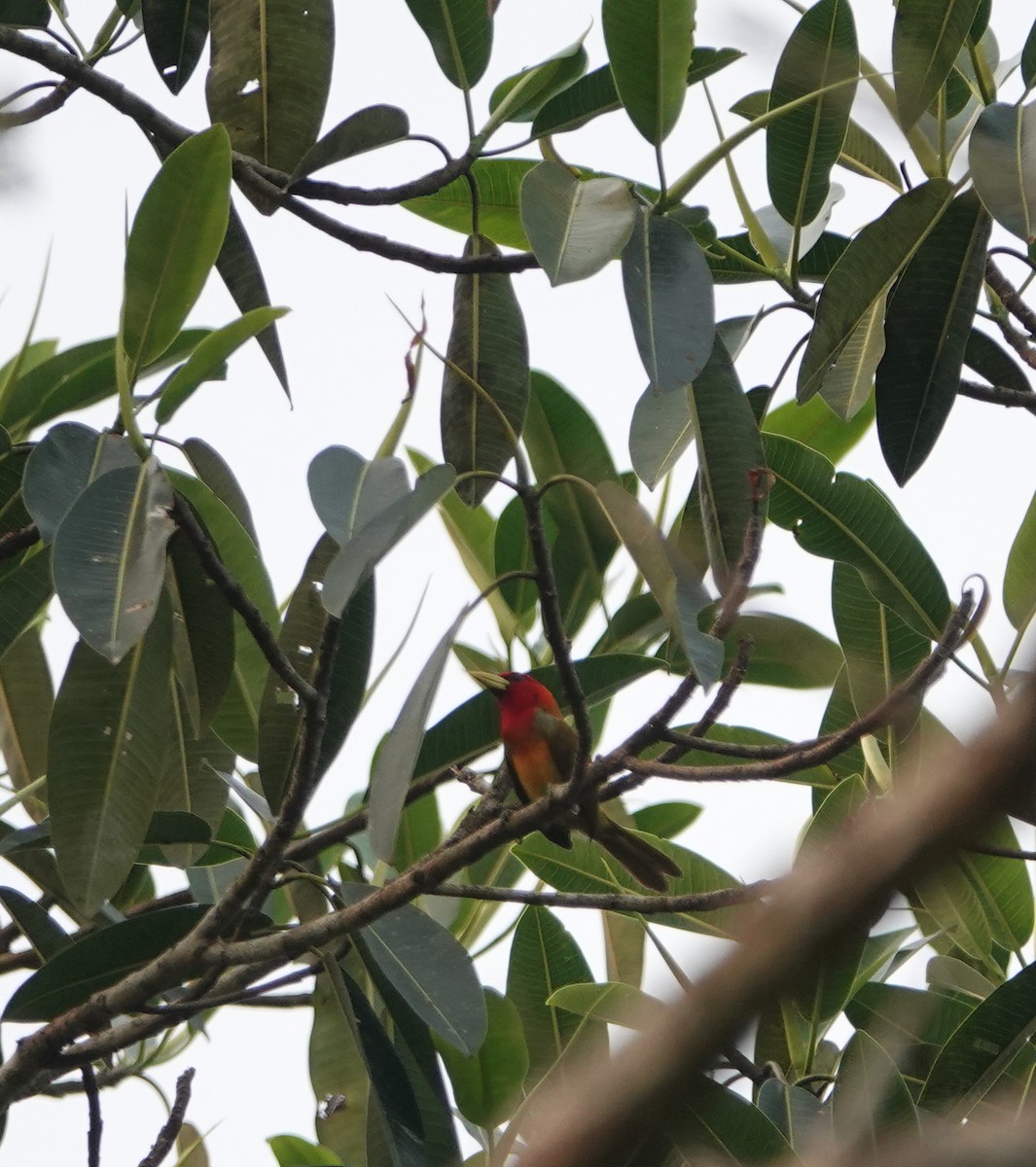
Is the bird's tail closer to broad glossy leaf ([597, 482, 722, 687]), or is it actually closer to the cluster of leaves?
the cluster of leaves

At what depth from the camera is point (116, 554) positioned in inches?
75.1

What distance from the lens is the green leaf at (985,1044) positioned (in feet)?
7.54

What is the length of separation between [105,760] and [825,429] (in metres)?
1.87

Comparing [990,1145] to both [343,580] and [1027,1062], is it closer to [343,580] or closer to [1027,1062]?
[343,580]

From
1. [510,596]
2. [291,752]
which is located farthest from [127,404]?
[510,596]

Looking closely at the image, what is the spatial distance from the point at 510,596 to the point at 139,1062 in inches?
53.2

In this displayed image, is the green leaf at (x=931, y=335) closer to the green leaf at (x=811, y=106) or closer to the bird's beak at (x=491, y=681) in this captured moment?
the green leaf at (x=811, y=106)

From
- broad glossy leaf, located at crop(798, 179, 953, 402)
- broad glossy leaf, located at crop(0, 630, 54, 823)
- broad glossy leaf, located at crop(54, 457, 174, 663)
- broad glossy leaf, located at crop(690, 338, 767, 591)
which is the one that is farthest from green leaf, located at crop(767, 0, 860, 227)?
broad glossy leaf, located at crop(0, 630, 54, 823)

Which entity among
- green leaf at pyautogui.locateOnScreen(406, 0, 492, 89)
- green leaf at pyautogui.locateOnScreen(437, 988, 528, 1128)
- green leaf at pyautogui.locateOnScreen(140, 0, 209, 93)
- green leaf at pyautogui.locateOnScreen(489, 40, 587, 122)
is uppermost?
green leaf at pyautogui.locateOnScreen(140, 0, 209, 93)

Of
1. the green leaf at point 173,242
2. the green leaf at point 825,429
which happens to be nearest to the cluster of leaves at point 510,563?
the green leaf at point 173,242

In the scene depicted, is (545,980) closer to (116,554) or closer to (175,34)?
(116,554)

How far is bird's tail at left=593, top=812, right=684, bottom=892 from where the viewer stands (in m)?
2.85

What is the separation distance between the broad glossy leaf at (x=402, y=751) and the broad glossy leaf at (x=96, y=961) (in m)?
0.61

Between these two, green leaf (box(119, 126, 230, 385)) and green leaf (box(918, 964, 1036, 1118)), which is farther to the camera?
green leaf (box(918, 964, 1036, 1118))
